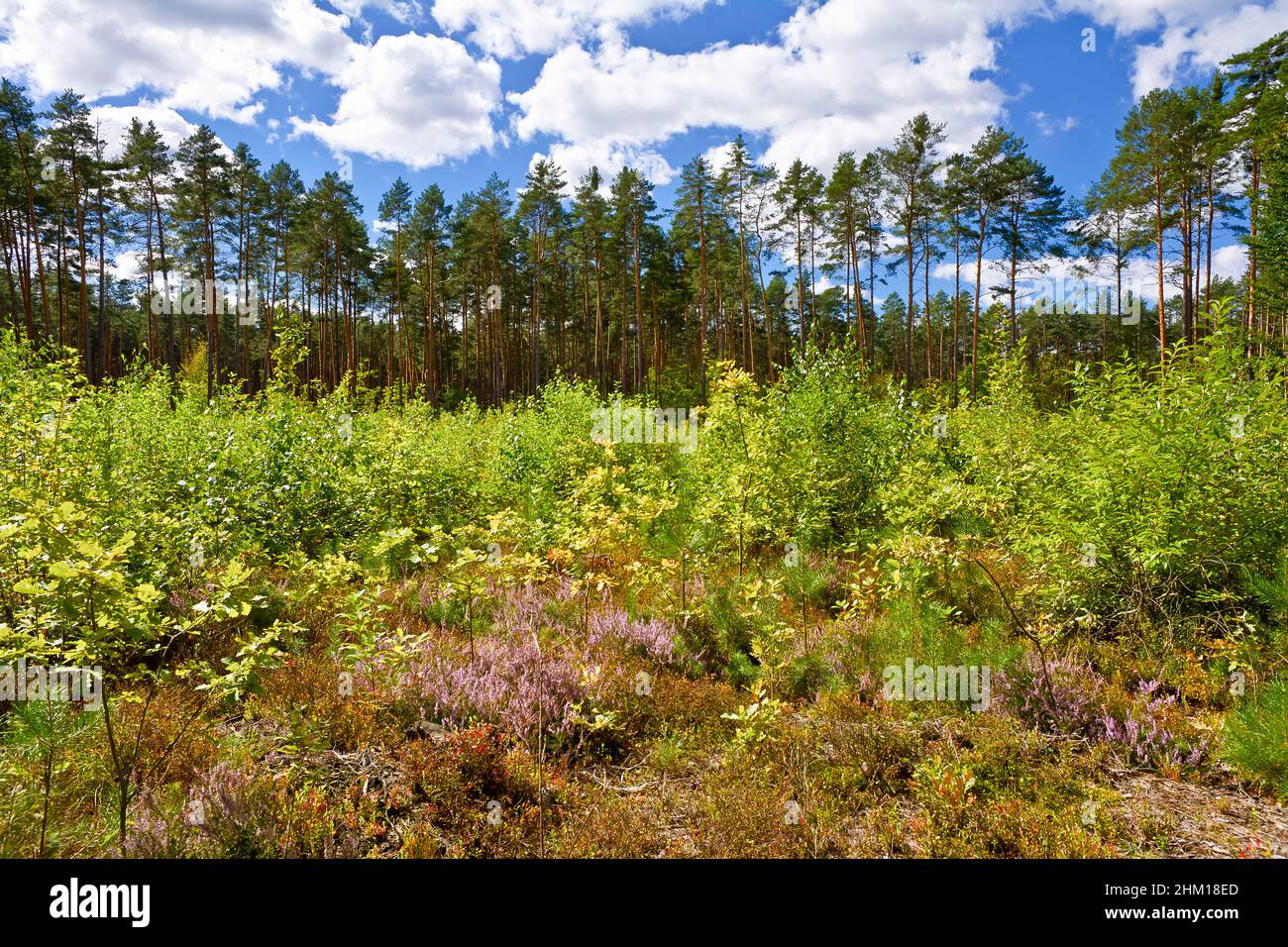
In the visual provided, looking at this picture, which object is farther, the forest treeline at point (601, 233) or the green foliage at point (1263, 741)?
the forest treeline at point (601, 233)

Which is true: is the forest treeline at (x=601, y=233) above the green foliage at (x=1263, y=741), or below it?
above

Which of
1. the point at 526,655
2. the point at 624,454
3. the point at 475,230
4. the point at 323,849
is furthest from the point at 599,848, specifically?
the point at 475,230

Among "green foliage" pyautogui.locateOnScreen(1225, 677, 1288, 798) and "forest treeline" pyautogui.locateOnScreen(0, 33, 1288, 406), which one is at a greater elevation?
"forest treeline" pyautogui.locateOnScreen(0, 33, 1288, 406)

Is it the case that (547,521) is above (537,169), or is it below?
below

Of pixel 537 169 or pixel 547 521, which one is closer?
pixel 547 521

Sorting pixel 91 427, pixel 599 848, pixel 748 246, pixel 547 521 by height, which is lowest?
pixel 599 848

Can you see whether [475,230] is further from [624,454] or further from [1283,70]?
[1283,70]

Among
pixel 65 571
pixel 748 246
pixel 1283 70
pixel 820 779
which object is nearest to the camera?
pixel 65 571

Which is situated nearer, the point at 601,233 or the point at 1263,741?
the point at 1263,741

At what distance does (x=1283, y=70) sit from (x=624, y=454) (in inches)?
981

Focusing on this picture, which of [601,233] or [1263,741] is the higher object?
[601,233]

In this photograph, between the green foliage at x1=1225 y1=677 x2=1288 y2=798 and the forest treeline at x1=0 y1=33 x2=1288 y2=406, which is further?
the forest treeline at x1=0 y1=33 x2=1288 y2=406

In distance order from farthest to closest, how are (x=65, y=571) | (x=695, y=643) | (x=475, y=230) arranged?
(x=475, y=230)
(x=695, y=643)
(x=65, y=571)
